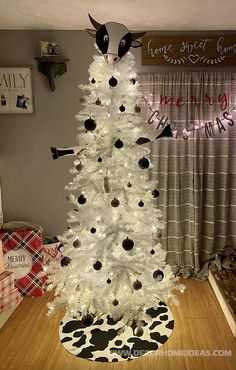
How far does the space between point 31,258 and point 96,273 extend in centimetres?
101

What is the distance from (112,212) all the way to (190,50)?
1.86 metres

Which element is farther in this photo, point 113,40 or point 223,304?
point 223,304

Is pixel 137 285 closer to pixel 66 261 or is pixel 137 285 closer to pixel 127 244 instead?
pixel 127 244

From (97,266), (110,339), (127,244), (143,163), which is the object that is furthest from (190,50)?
(110,339)

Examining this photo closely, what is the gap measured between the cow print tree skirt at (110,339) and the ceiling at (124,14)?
2348 millimetres

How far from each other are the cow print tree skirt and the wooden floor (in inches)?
1.8

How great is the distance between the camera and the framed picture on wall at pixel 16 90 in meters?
2.80

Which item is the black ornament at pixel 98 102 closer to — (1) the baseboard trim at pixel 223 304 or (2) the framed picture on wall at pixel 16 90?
(2) the framed picture on wall at pixel 16 90

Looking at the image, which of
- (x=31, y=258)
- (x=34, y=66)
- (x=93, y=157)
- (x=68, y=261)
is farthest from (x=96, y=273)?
(x=34, y=66)

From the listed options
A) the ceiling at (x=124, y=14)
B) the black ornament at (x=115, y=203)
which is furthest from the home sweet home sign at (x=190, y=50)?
the black ornament at (x=115, y=203)

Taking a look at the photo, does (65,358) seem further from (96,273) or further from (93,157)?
(93,157)

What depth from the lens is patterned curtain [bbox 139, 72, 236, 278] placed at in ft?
9.16

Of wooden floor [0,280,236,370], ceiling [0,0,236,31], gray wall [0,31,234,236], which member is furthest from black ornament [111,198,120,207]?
ceiling [0,0,236,31]

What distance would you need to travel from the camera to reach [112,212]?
1.94 m
